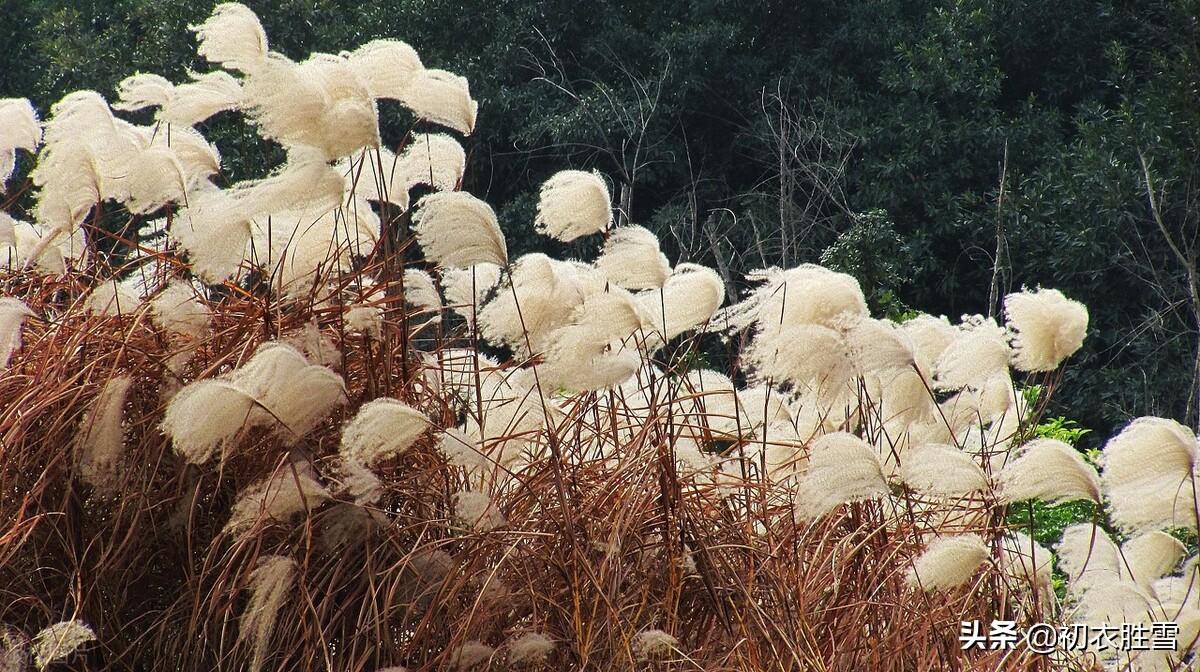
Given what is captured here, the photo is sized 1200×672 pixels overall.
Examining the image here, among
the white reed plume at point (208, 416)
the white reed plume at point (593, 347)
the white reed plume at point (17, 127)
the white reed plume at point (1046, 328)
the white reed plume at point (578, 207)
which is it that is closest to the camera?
the white reed plume at point (208, 416)

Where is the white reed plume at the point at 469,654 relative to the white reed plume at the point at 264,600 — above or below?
below

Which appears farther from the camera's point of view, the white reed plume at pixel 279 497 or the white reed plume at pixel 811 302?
the white reed plume at pixel 811 302

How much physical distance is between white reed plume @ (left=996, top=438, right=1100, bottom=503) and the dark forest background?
299 inches

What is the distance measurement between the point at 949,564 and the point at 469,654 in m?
0.91

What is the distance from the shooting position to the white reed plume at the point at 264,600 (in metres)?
2.12

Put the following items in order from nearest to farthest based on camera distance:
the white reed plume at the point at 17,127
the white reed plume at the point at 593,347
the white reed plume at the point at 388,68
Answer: the white reed plume at the point at 593,347
the white reed plume at the point at 388,68
the white reed plume at the point at 17,127

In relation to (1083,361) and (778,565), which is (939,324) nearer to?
(778,565)

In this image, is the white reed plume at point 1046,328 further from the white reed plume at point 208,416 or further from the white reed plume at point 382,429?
the white reed plume at point 208,416

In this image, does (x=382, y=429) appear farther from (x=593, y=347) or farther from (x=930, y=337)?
(x=930, y=337)

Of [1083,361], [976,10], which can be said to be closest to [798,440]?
[1083,361]

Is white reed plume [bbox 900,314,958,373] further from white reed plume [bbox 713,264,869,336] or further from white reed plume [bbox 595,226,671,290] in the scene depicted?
white reed plume [bbox 595,226,671,290]

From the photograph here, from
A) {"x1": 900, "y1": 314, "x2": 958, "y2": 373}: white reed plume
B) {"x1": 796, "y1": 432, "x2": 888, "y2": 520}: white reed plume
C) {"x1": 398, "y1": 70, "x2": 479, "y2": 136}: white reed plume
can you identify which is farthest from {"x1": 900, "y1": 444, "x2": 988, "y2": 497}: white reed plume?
{"x1": 398, "y1": 70, "x2": 479, "y2": 136}: white reed plume

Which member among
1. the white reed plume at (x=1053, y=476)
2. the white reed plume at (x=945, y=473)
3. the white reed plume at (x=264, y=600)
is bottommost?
the white reed plume at (x=264, y=600)

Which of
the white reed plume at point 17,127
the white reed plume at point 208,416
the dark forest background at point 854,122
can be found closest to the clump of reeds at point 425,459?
the white reed plume at point 208,416
